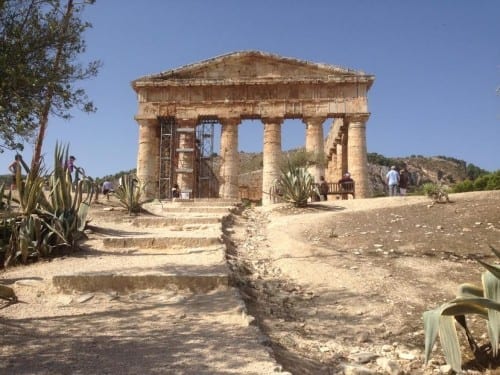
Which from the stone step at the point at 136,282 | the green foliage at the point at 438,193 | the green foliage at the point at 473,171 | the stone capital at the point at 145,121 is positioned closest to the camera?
the stone step at the point at 136,282

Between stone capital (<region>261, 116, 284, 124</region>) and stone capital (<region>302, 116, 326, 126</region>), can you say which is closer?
stone capital (<region>302, 116, 326, 126</region>)

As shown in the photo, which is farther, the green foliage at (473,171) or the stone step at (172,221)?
the green foliage at (473,171)

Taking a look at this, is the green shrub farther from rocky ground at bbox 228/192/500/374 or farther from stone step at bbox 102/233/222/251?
stone step at bbox 102/233/222/251

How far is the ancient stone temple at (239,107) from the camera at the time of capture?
2078 cm

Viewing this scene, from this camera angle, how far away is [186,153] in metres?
21.4

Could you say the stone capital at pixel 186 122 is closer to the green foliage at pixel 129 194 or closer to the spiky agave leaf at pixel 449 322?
the green foliage at pixel 129 194

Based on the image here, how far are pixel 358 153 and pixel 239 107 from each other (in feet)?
20.2

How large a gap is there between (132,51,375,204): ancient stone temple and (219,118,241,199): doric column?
0.05 m

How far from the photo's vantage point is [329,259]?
6242 mm

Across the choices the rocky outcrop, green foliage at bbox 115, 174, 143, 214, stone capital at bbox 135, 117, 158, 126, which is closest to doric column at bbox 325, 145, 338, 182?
the rocky outcrop

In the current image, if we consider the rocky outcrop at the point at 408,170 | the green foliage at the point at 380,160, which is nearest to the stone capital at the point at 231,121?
the rocky outcrop at the point at 408,170

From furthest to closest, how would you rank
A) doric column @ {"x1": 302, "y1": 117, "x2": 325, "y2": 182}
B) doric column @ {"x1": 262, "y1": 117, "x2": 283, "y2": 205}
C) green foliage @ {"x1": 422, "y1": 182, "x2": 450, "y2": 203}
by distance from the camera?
doric column @ {"x1": 262, "y1": 117, "x2": 283, "y2": 205}, doric column @ {"x1": 302, "y1": 117, "x2": 325, "y2": 182}, green foliage @ {"x1": 422, "y1": 182, "x2": 450, "y2": 203}

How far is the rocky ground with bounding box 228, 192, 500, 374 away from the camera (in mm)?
3459

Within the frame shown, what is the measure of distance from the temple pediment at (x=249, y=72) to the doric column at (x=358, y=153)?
1.98 m
